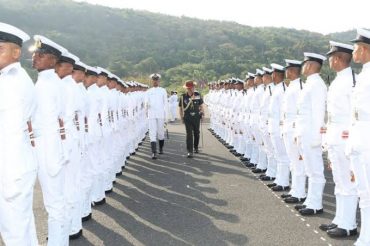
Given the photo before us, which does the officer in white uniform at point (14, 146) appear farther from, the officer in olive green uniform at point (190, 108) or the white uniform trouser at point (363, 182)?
the officer in olive green uniform at point (190, 108)

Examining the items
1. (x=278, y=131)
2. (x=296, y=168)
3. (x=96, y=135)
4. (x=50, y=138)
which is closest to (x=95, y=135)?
(x=96, y=135)

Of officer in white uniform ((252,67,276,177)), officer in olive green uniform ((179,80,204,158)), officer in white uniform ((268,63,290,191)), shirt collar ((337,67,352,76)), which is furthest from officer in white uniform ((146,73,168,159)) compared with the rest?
shirt collar ((337,67,352,76))

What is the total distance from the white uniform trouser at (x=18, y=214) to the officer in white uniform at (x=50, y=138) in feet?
2.83

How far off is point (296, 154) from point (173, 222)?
2529 mm

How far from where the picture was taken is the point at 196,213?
7.76 m

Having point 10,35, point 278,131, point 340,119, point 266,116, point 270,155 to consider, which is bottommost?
point 270,155

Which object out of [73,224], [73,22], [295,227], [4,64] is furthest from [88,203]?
[73,22]

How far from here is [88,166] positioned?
24.7ft

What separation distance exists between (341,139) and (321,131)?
1.01 m

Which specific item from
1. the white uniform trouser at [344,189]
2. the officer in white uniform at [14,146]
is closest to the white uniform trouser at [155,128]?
the white uniform trouser at [344,189]

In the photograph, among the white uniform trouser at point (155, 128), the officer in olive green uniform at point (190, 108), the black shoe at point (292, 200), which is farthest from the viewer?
the officer in olive green uniform at point (190, 108)

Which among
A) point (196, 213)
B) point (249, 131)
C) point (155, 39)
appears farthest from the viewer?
point (155, 39)

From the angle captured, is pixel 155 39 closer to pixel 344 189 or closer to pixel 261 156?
pixel 261 156

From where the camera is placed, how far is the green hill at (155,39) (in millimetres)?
103250
